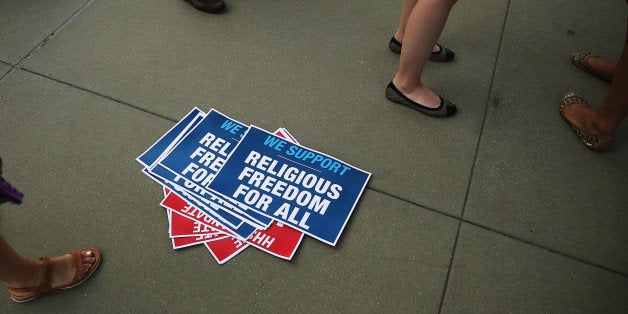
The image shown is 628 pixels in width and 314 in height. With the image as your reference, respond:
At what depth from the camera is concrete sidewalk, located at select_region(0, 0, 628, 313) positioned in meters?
1.31

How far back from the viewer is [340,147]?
65.2 inches

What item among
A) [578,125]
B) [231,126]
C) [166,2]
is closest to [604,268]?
[578,125]

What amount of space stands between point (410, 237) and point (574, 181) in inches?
28.1

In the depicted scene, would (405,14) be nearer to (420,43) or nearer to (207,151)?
(420,43)

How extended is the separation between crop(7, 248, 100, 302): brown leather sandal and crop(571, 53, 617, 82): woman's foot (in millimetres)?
2222

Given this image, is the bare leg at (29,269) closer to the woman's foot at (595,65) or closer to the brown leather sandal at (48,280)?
the brown leather sandal at (48,280)

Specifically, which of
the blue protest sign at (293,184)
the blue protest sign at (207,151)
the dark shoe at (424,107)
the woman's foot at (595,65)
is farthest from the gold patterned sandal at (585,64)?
the blue protest sign at (207,151)

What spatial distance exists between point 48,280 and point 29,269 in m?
0.07

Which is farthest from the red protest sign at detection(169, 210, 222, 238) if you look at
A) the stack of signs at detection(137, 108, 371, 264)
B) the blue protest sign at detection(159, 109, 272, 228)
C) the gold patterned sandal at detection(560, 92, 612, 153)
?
the gold patterned sandal at detection(560, 92, 612, 153)

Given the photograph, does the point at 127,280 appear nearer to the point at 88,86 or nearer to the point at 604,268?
the point at 88,86

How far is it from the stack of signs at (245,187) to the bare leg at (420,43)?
18.1 inches

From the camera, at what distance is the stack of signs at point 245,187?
1.39m

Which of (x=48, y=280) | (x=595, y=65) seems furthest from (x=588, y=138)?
(x=48, y=280)

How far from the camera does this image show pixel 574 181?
1573 mm
